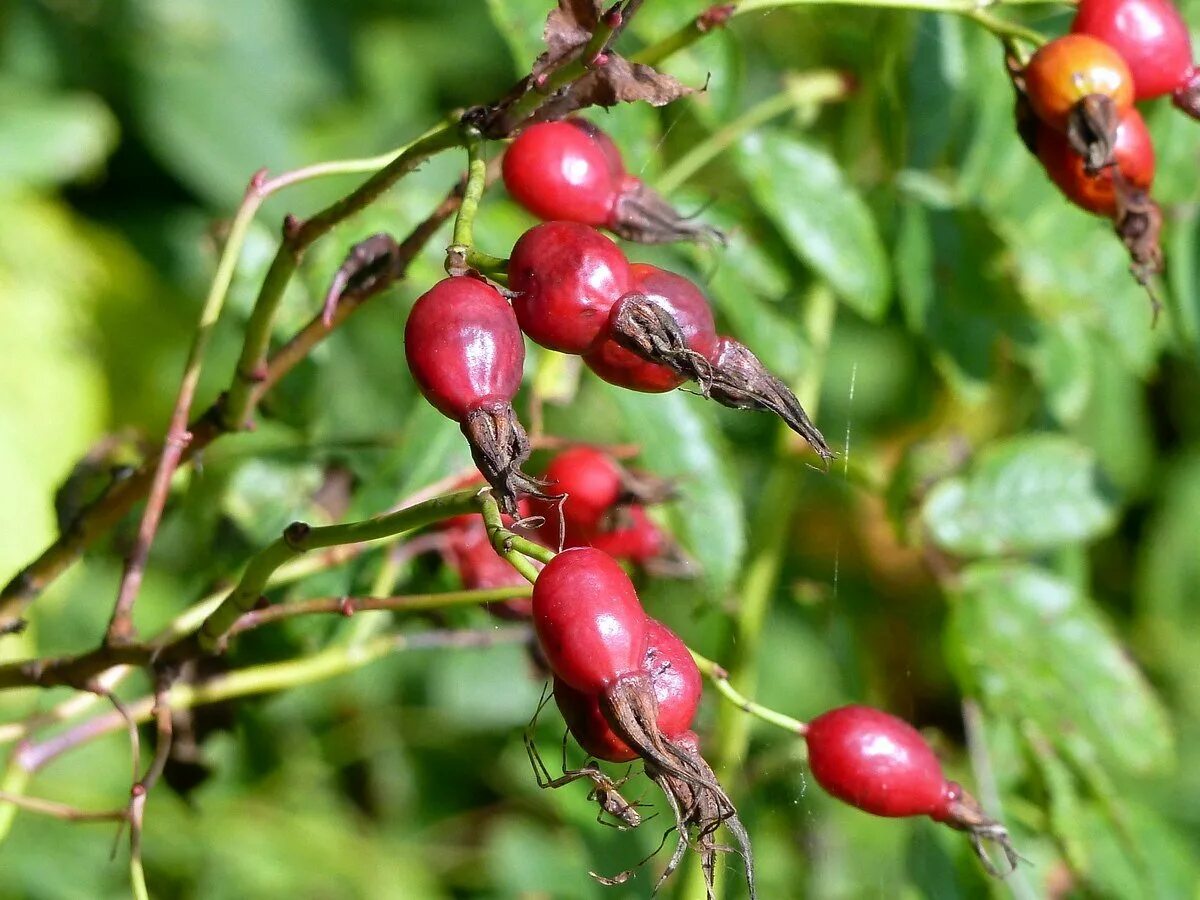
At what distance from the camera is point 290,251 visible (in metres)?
1.30

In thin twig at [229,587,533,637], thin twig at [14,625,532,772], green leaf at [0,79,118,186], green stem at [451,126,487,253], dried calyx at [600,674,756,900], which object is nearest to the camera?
dried calyx at [600,674,756,900]

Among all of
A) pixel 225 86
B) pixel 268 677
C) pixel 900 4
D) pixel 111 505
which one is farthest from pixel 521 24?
pixel 225 86

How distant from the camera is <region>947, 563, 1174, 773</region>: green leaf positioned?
1.96 metres

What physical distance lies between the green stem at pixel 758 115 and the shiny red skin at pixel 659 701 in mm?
1078

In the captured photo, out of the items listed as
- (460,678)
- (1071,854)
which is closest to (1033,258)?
(1071,854)

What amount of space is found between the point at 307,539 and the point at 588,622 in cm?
27

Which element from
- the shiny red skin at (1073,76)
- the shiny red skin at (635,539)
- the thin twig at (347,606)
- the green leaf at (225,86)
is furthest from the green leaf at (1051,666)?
the green leaf at (225,86)

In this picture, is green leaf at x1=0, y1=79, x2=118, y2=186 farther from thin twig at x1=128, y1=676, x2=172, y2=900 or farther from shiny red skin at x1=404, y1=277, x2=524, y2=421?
shiny red skin at x1=404, y1=277, x2=524, y2=421

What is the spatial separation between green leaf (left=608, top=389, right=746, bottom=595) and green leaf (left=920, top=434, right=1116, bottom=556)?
47 centimetres

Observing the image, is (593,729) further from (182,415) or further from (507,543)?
(182,415)

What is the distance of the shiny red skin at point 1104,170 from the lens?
1402mm

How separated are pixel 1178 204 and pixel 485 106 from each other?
1393 millimetres

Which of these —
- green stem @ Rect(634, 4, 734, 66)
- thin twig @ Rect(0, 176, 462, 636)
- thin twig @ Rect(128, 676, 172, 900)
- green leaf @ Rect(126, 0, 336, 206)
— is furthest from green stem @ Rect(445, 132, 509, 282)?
green leaf @ Rect(126, 0, 336, 206)

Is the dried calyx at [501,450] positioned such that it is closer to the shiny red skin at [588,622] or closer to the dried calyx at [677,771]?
the shiny red skin at [588,622]
